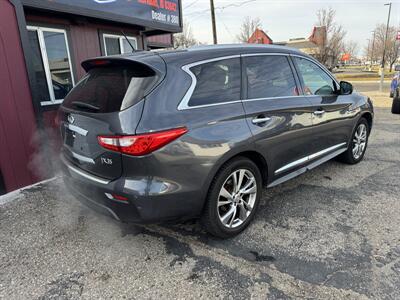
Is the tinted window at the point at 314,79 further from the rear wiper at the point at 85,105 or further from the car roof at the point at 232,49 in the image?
the rear wiper at the point at 85,105

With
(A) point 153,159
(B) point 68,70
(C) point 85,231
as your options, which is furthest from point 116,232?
(B) point 68,70

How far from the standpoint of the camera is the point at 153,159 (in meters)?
2.30

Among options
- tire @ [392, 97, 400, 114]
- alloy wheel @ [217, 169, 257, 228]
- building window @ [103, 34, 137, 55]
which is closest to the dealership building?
building window @ [103, 34, 137, 55]

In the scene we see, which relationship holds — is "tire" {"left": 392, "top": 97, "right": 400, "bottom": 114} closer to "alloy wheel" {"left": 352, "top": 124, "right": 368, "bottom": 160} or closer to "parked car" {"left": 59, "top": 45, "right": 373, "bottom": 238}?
"alloy wheel" {"left": 352, "top": 124, "right": 368, "bottom": 160}

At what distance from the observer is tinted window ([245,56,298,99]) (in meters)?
3.06

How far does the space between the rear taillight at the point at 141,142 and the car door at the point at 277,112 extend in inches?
35.5

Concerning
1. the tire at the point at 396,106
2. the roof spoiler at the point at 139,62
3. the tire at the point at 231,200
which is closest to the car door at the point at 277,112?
the tire at the point at 231,200

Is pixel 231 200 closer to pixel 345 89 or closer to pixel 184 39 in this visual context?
pixel 345 89

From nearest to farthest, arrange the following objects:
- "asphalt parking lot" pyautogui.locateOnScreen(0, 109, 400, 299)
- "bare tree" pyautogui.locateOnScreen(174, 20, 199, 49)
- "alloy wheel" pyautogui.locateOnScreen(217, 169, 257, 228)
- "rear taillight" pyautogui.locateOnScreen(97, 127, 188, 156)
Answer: "rear taillight" pyautogui.locateOnScreen(97, 127, 188, 156), "asphalt parking lot" pyautogui.locateOnScreen(0, 109, 400, 299), "alloy wheel" pyautogui.locateOnScreen(217, 169, 257, 228), "bare tree" pyautogui.locateOnScreen(174, 20, 199, 49)

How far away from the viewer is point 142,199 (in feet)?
7.69

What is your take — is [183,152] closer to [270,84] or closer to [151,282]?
[151,282]

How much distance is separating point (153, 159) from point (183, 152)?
0.25 metres

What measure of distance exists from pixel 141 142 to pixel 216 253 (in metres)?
1.27

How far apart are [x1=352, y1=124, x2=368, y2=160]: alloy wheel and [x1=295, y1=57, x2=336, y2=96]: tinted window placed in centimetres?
107
